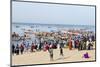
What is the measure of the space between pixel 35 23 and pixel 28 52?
0.33 meters

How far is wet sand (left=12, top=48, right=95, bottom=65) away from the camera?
2350mm

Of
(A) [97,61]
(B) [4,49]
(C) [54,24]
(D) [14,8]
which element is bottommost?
(A) [97,61]

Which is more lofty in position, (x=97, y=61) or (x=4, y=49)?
(x=4, y=49)

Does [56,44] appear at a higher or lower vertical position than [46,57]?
higher

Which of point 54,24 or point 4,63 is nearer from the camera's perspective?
point 4,63

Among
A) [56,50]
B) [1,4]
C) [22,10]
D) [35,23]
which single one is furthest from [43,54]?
[1,4]

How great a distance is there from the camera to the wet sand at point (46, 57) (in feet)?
7.71

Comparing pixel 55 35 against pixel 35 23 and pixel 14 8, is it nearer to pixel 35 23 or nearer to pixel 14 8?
pixel 35 23

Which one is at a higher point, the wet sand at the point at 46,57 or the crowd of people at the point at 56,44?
the crowd of people at the point at 56,44

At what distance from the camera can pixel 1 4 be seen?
2.29m

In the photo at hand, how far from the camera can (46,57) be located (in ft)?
8.08

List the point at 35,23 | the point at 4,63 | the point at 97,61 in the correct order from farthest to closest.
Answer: the point at 97,61, the point at 35,23, the point at 4,63

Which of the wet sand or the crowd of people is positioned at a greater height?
the crowd of people

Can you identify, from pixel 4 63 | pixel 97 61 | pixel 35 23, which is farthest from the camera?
pixel 97 61
